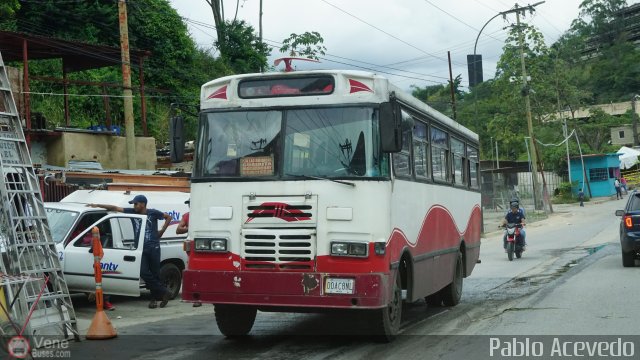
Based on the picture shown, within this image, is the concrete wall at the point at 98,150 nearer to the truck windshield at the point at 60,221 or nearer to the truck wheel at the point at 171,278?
the truck wheel at the point at 171,278

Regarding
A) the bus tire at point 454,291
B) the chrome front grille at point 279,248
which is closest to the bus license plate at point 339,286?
the chrome front grille at point 279,248

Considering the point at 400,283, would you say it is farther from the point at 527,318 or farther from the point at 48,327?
the point at 48,327

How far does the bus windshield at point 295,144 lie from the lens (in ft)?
27.1

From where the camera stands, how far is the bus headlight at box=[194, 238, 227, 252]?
8.27 meters

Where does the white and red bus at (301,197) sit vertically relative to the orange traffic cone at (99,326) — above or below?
above

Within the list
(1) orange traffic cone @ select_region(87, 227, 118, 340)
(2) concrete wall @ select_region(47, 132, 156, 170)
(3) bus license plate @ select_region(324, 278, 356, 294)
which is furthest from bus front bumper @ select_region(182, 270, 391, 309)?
(2) concrete wall @ select_region(47, 132, 156, 170)

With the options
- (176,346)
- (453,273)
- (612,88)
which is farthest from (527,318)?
(612,88)

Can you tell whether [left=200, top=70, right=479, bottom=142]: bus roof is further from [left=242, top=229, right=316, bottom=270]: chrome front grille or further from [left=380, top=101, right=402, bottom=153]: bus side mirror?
[left=242, top=229, right=316, bottom=270]: chrome front grille

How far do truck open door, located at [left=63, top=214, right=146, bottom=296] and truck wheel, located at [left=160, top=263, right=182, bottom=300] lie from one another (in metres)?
1.12

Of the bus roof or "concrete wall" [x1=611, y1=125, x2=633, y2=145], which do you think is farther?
"concrete wall" [x1=611, y1=125, x2=633, y2=145]

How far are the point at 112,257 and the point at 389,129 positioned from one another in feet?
20.9

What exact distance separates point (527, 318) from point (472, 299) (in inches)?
119

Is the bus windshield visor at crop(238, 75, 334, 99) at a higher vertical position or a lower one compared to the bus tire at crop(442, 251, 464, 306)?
higher

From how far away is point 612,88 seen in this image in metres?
117
